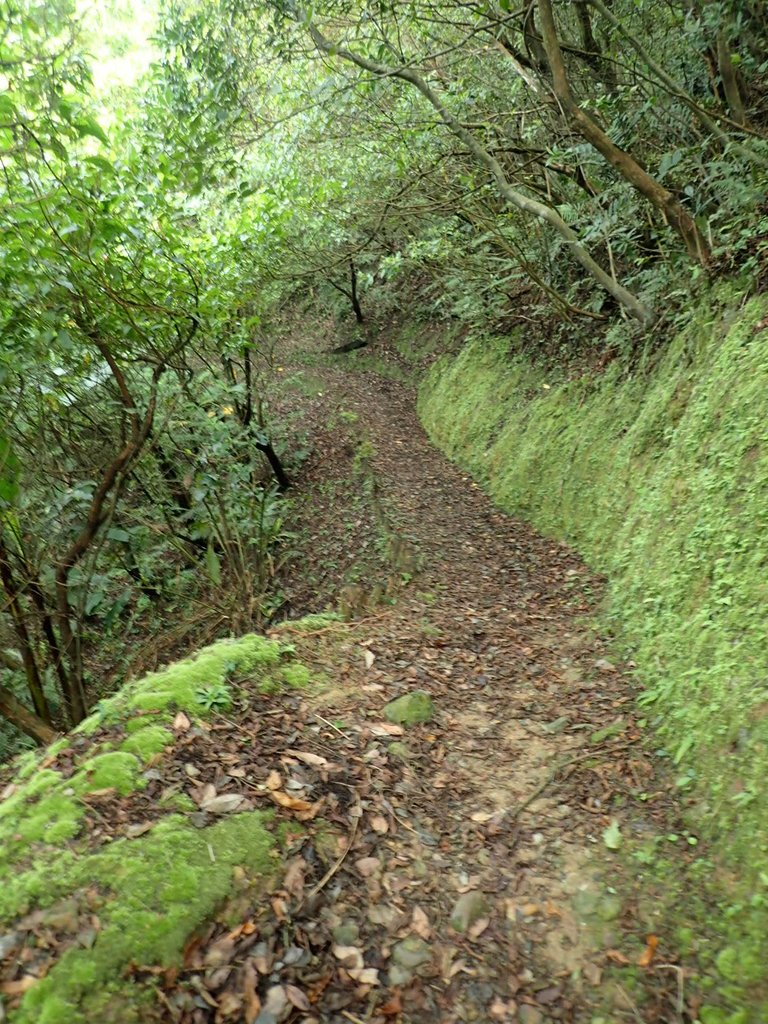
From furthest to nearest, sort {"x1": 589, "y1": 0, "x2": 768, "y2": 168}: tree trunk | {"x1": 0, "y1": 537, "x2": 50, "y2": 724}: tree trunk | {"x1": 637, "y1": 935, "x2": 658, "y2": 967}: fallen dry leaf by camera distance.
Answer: {"x1": 589, "y1": 0, "x2": 768, "y2": 168}: tree trunk → {"x1": 0, "y1": 537, "x2": 50, "y2": 724}: tree trunk → {"x1": 637, "y1": 935, "x2": 658, "y2": 967}: fallen dry leaf

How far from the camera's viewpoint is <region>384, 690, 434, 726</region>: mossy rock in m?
Answer: 4.17

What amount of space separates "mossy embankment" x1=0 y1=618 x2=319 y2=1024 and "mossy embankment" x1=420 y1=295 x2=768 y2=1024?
81.7 inches

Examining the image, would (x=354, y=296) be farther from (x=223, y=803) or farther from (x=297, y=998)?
(x=297, y=998)

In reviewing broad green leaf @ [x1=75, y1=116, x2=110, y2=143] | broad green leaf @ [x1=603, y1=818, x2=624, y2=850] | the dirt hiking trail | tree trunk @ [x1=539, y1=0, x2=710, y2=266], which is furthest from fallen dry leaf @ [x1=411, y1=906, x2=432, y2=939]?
tree trunk @ [x1=539, y1=0, x2=710, y2=266]

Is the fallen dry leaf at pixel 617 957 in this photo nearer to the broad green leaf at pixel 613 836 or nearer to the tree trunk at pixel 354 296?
the broad green leaf at pixel 613 836

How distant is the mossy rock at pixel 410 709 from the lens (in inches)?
164

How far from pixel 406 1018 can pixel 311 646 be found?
270cm

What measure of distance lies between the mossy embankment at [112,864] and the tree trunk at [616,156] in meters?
6.31

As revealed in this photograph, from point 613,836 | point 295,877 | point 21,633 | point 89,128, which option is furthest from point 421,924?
point 89,128

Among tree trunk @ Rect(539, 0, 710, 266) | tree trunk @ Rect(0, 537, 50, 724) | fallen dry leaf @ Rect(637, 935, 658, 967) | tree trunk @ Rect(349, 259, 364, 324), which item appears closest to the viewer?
fallen dry leaf @ Rect(637, 935, 658, 967)

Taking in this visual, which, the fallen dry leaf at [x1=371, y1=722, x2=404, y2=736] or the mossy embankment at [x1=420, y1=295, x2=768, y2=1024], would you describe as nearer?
the mossy embankment at [x1=420, y1=295, x2=768, y2=1024]

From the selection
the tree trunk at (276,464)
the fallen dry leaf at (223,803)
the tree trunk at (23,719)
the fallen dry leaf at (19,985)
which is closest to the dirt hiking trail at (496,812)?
the fallen dry leaf at (223,803)

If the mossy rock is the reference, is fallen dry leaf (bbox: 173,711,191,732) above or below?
above

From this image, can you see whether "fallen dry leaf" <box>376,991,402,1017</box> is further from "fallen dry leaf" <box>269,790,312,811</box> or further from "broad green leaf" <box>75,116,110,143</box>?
"broad green leaf" <box>75,116,110,143</box>
